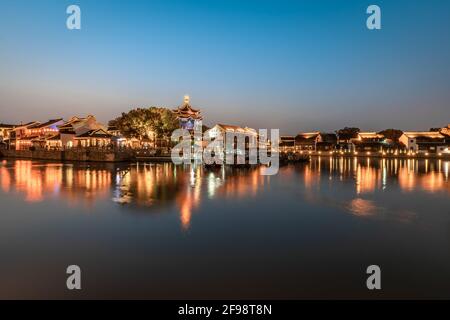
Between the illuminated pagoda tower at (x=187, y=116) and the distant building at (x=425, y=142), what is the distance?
41.6 m

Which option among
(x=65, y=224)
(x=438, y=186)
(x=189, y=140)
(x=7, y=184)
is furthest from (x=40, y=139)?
(x=438, y=186)

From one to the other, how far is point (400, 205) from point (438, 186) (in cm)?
945

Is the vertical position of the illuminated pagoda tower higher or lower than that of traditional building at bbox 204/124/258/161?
higher

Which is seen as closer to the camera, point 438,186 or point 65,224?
point 65,224

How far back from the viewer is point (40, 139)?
182 feet

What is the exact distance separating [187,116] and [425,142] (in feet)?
151

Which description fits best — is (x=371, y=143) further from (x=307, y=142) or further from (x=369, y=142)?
(x=307, y=142)

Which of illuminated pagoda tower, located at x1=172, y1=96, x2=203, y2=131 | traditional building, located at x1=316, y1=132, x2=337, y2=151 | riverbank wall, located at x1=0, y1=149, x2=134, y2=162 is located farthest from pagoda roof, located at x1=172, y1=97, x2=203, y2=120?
traditional building, located at x1=316, y1=132, x2=337, y2=151

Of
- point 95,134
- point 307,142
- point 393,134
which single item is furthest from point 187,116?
point 393,134

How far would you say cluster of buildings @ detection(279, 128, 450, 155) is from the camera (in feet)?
214

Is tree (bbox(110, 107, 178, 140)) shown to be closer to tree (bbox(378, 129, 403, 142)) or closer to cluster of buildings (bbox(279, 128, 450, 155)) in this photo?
cluster of buildings (bbox(279, 128, 450, 155))

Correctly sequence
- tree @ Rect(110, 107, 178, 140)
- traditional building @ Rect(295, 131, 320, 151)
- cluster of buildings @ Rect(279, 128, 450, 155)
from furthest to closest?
traditional building @ Rect(295, 131, 320, 151) → cluster of buildings @ Rect(279, 128, 450, 155) → tree @ Rect(110, 107, 178, 140)

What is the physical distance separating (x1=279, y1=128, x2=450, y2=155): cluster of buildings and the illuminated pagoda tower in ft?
74.6
